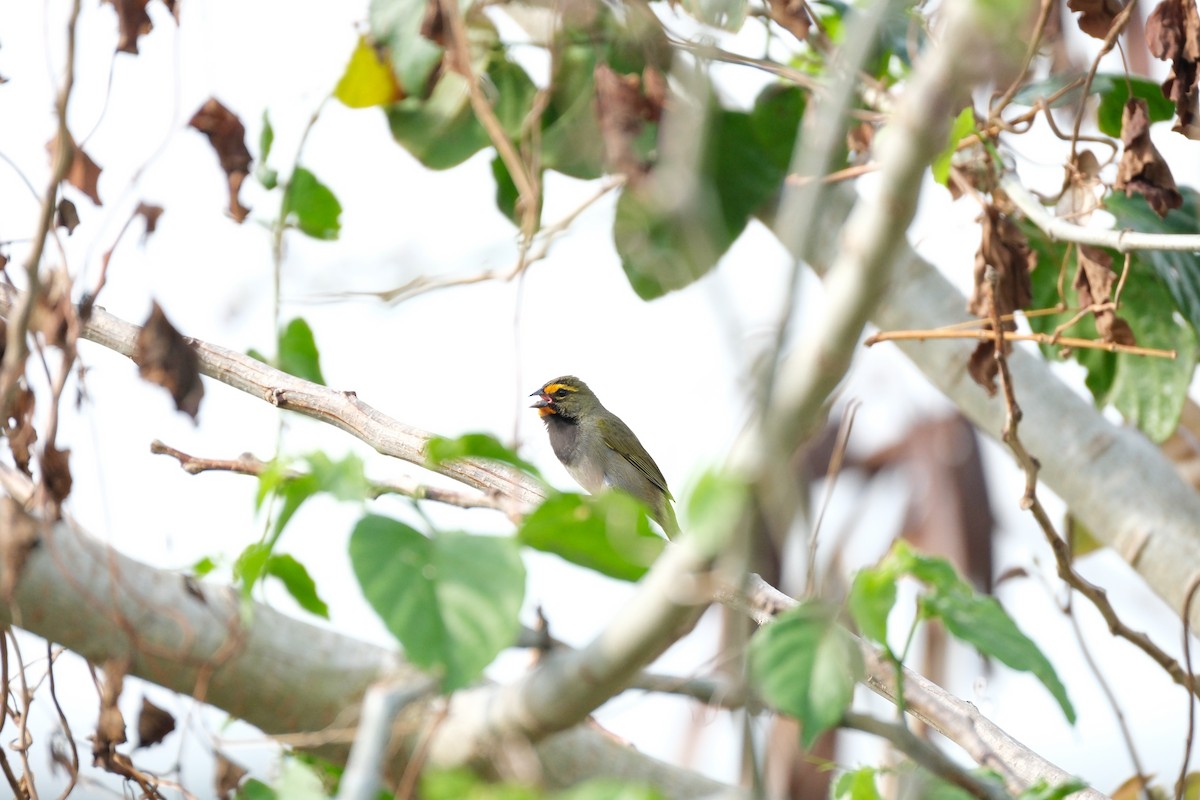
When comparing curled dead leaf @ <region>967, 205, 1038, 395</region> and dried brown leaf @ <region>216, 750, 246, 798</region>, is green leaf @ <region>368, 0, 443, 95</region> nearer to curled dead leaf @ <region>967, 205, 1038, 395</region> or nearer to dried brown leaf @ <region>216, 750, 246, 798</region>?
curled dead leaf @ <region>967, 205, 1038, 395</region>

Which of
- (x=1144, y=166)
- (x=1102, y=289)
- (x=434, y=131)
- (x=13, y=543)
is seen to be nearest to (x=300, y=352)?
(x=434, y=131)

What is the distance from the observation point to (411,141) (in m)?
4.00

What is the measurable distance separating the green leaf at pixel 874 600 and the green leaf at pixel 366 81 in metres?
2.90

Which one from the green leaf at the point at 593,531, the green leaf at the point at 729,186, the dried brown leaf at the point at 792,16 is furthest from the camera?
the green leaf at the point at 729,186

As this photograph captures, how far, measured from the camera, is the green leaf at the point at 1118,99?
3.62 meters

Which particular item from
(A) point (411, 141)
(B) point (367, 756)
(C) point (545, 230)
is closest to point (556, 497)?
(B) point (367, 756)

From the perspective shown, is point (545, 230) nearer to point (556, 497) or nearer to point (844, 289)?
point (556, 497)

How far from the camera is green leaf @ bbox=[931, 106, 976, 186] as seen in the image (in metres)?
2.67

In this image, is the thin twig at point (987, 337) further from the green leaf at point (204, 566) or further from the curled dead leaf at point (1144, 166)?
the green leaf at point (204, 566)

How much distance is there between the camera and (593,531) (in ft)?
4.38

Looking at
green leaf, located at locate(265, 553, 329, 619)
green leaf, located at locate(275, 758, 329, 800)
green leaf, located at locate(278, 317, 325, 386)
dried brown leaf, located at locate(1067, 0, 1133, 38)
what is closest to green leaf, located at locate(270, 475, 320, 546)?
green leaf, located at locate(265, 553, 329, 619)

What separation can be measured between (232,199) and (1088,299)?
2.28 m

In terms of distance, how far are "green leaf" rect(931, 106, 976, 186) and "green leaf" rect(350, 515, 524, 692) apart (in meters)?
1.57

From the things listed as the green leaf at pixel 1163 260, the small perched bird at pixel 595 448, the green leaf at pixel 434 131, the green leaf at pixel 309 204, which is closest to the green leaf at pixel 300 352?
the green leaf at pixel 309 204
